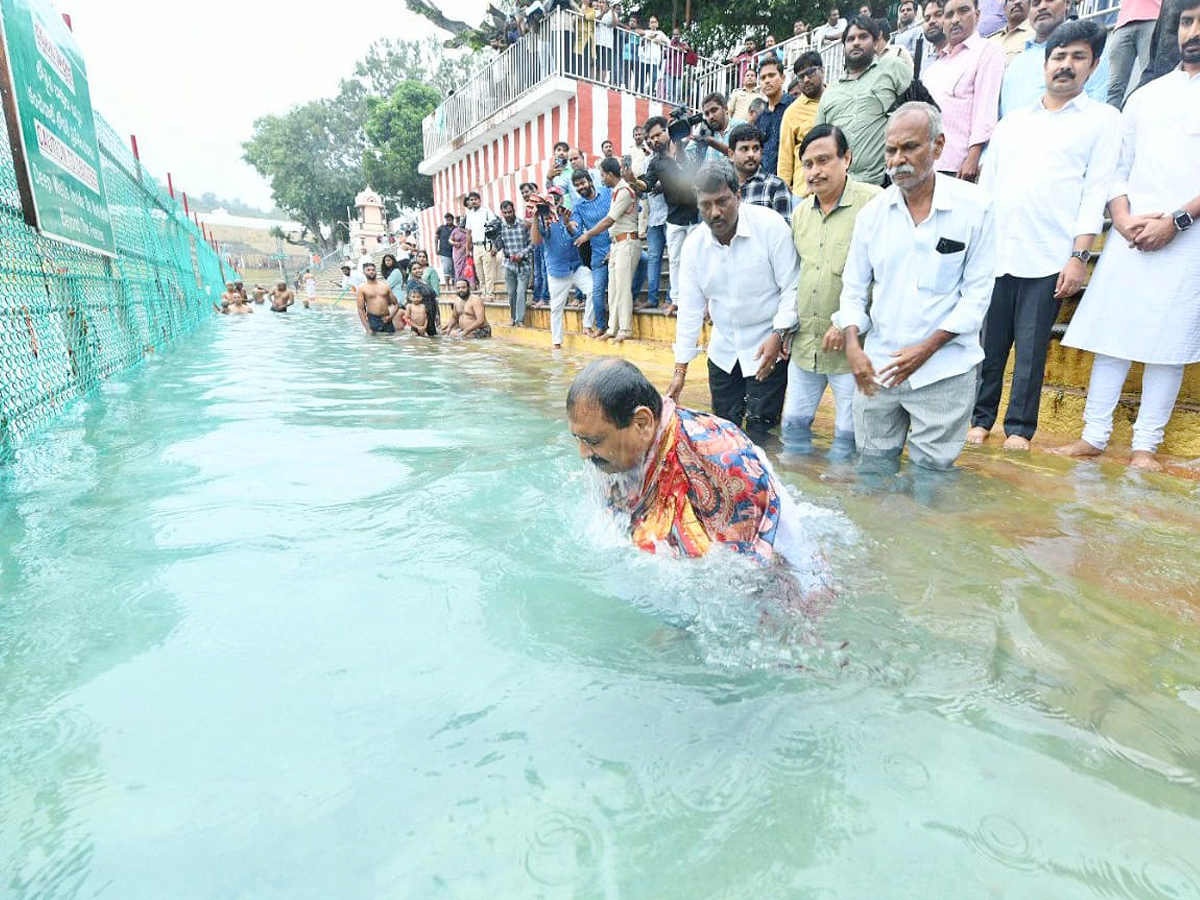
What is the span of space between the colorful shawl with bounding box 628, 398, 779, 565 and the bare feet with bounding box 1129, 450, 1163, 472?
2849 millimetres

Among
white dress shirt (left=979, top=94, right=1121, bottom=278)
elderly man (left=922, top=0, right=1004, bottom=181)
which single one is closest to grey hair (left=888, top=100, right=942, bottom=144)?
white dress shirt (left=979, top=94, right=1121, bottom=278)

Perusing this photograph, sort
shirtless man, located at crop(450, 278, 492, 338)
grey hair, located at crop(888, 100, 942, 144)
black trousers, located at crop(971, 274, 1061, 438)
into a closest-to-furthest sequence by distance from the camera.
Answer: grey hair, located at crop(888, 100, 942, 144)
black trousers, located at crop(971, 274, 1061, 438)
shirtless man, located at crop(450, 278, 492, 338)

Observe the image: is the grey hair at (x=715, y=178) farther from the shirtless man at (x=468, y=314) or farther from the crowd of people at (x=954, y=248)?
the shirtless man at (x=468, y=314)

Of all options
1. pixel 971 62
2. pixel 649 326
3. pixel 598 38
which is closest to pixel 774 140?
pixel 971 62

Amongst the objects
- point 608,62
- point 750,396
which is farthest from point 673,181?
point 608,62

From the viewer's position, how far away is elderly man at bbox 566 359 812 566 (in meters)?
1.80

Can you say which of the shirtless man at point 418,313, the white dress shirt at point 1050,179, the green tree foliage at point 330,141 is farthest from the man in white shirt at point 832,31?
the green tree foliage at point 330,141

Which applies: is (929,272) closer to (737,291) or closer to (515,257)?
(737,291)

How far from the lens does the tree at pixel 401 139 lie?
3212 cm

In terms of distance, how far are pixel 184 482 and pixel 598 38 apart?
1555cm

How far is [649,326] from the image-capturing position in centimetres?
823

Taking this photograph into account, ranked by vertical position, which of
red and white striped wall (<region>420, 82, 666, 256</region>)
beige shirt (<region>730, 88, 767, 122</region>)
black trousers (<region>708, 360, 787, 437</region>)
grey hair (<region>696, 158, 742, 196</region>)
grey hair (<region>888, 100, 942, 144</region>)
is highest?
red and white striped wall (<region>420, 82, 666, 256</region>)

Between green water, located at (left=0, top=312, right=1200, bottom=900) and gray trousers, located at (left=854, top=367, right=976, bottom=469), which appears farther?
gray trousers, located at (left=854, top=367, right=976, bottom=469)

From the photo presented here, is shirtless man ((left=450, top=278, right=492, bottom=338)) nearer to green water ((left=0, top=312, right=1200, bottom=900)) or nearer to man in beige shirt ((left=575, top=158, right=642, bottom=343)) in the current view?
man in beige shirt ((left=575, top=158, right=642, bottom=343))
